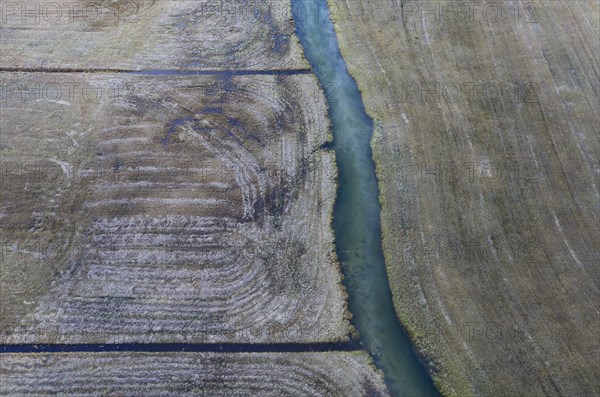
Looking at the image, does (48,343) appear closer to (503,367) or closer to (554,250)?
(503,367)

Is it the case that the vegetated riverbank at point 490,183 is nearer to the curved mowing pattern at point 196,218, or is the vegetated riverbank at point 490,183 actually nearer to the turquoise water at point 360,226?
the turquoise water at point 360,226

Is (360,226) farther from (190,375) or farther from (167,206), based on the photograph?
(190,375)

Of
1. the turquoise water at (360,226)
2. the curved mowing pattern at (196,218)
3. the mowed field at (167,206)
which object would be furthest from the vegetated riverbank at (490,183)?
the curved mowing pattern at (196,218)

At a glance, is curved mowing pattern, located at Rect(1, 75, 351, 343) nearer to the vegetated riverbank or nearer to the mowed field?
the mowed field

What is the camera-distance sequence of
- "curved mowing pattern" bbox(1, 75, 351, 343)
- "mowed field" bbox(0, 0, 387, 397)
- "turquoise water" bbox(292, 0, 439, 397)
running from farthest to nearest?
1. "curved mowing pattern" bbox(1, 75, 351, 343)
2. "turquoise water" bbox(292, 0, 439, 397)
3. "mowed field" bbox(0, 0, 387, 397)

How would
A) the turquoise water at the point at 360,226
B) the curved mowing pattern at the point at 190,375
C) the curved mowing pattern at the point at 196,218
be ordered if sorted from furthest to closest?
the curved mowing pattern at the point at 196,218 < the turquoise water at the point at 360,226 < the curved mowing pattern at the point at 190,375

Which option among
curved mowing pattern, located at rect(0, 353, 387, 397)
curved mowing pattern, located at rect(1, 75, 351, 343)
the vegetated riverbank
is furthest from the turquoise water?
curved mowing pattern, located at rect(0, 353, 387, 397)

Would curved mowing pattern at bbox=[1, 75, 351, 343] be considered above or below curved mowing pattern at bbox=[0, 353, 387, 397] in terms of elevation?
above

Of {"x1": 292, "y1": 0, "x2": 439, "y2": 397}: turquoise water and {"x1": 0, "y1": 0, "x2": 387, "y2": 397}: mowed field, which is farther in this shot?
{"x1": 292, "y1": 0, "x2": 439, "y2": 397}: turquoise water
